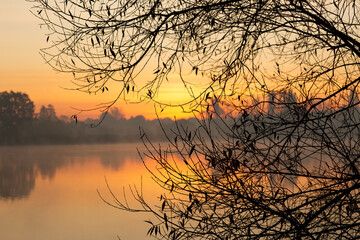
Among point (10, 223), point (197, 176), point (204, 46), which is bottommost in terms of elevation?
point (10, 223)

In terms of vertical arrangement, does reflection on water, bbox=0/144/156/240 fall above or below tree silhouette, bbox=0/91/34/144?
below

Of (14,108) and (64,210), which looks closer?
(64,210)

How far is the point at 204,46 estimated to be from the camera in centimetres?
708

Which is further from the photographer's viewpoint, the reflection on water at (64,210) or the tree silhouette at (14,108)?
the tree silhouette at (14,108)

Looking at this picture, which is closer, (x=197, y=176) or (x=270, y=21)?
(x=197, y=176)

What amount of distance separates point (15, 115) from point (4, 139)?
45.4 ft

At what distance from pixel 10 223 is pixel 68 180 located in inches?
783

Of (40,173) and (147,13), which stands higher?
(147,13)

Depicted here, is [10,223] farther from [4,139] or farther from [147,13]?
[4,139]

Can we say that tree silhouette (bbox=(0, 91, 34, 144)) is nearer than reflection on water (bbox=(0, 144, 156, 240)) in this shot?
No

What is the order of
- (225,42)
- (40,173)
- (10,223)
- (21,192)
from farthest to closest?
(40,173) < (21,192) < (10,223) < (225,42)

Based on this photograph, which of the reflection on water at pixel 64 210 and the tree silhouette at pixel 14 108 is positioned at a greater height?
the tree silhouette at pixel 14 108

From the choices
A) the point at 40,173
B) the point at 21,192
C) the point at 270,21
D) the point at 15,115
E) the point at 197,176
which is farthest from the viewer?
the point at 15,115

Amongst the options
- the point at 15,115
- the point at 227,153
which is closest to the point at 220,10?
the point at 227,153
